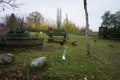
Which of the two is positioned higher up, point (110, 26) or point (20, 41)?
point (110, 26)

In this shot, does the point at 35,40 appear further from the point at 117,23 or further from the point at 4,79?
the point at 117,23

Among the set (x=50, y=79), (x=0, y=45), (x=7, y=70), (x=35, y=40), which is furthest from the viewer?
(x=35, y=40)

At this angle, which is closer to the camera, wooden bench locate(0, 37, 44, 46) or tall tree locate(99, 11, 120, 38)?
wooden bench locate(0, 37, 44, 46)

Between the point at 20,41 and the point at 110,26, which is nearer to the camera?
the point at 20,41

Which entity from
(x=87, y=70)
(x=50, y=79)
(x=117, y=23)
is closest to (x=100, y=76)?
(x=87, y=70)

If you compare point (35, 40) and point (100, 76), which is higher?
point (35, 40)

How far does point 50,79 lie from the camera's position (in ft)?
26.8

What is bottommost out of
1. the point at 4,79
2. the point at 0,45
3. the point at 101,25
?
the point at 4,79

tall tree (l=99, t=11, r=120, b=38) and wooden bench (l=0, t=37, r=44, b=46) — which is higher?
tall tree (l=99, t=11, r=120, b=38)

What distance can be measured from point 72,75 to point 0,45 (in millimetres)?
6938

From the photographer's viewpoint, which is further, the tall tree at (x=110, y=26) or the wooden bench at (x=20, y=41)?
the tall tree at (x=110, y=26)

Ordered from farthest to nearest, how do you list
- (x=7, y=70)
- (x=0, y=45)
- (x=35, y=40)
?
(x=35, y=40)
(x=0, y=45)
(x=7, y=70)

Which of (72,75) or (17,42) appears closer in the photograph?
(72,75)

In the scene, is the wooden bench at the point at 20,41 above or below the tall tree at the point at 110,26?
below
